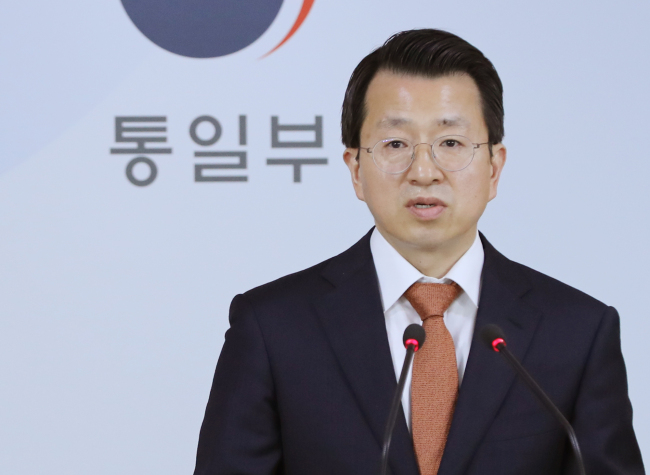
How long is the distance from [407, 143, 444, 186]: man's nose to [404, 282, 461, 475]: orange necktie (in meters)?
0.20

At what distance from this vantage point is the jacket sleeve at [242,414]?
4.58 ft

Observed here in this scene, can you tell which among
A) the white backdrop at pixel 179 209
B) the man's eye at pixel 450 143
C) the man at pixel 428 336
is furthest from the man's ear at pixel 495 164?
the white backdrop at pixel 179 209

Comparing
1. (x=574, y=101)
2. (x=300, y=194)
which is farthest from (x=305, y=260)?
(x=574, y=101)

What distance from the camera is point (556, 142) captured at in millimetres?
2547

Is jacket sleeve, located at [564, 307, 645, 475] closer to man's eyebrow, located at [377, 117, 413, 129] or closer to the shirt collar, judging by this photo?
the shirt collar

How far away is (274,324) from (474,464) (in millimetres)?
427

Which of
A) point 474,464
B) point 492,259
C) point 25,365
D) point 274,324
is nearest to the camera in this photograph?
point 474,464

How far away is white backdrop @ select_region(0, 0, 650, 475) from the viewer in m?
2.47

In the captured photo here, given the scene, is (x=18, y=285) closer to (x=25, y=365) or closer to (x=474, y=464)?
(x=25, y=365)

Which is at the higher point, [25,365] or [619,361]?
[619,361]

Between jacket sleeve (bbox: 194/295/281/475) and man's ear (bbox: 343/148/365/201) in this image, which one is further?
man's ear (bbox: 343/148/365/201)

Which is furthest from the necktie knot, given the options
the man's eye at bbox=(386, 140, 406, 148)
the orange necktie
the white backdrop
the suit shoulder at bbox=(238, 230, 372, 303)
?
the white backdrop

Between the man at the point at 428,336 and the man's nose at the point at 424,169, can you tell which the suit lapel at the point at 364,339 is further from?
the man's nose at the point at 424,169

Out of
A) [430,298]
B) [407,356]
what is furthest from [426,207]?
[407,356]
